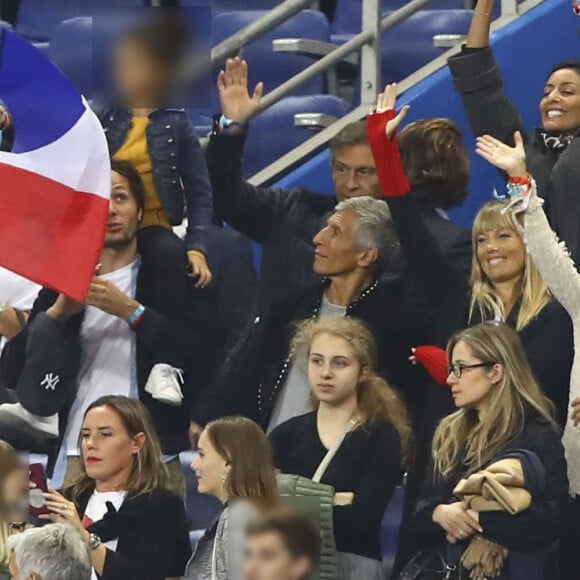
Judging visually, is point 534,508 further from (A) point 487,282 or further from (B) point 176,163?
(B) point 176,163

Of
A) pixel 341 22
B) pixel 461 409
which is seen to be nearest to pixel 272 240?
pixel 461 409

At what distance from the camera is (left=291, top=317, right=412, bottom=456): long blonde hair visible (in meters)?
6.14

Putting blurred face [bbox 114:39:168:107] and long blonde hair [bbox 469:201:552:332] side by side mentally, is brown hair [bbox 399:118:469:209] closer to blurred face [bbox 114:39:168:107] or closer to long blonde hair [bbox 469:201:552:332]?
long blonde hair [bbox 469:201:552:332]

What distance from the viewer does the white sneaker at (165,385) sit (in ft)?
21.2

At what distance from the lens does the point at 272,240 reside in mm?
6941

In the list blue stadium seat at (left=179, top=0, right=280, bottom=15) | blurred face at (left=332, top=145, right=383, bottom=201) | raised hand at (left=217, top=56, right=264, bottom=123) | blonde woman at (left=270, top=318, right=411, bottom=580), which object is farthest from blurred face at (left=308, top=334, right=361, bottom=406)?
blue stadium seat at (left=179, top=0, right=280, bottom=15)

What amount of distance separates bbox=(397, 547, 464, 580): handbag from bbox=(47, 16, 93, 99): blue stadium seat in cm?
183

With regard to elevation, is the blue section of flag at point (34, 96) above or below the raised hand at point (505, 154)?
above

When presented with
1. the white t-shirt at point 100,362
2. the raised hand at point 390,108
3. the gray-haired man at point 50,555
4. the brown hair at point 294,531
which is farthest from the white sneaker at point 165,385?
the brown hair at point 294,531

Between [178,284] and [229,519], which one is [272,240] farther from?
[229,519]

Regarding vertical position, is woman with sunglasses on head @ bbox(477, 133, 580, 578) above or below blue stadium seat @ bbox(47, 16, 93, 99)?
below

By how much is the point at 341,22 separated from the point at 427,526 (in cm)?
373

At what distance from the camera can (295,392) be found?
6.48 meters

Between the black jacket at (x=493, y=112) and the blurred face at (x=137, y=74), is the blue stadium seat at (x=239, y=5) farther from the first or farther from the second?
the black jacket at (x=493, y=112)
